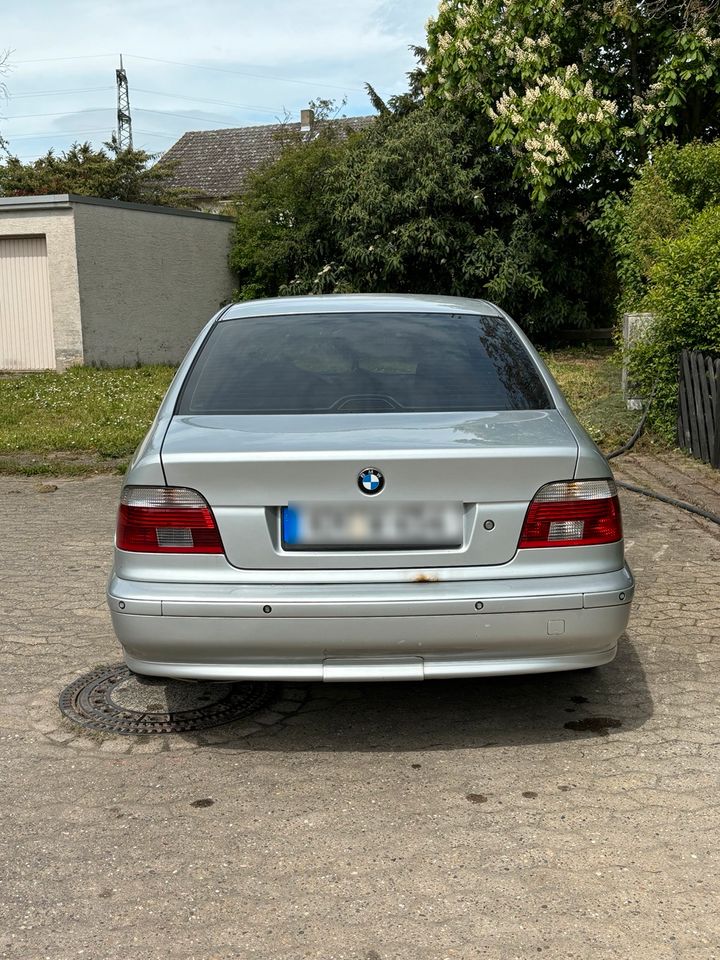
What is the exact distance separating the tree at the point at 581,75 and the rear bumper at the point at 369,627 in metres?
16.4

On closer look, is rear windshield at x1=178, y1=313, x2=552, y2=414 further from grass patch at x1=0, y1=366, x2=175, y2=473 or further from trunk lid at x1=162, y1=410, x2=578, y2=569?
grass patch at x1=0, y1=366, x2=175, y2=473

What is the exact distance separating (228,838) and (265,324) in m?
2.30

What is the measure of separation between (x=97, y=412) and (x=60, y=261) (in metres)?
6.81

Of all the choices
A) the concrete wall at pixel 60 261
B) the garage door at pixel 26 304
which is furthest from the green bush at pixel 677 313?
the garage door at pixel 26 304

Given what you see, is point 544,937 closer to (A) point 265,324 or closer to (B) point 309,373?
(B) point 309,373

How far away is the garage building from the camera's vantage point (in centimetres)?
1936

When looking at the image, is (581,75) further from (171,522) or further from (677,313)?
(171,522)

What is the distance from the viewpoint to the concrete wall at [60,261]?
19.3 m

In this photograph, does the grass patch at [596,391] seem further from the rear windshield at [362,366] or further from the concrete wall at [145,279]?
the concrete wall at [145,279]

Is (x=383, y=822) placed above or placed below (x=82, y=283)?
below

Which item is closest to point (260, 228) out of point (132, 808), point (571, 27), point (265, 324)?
point (571, 27)

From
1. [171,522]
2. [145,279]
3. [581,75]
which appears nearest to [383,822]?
[171,522]

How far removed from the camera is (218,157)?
43094 millimetres

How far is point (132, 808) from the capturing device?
334cm
